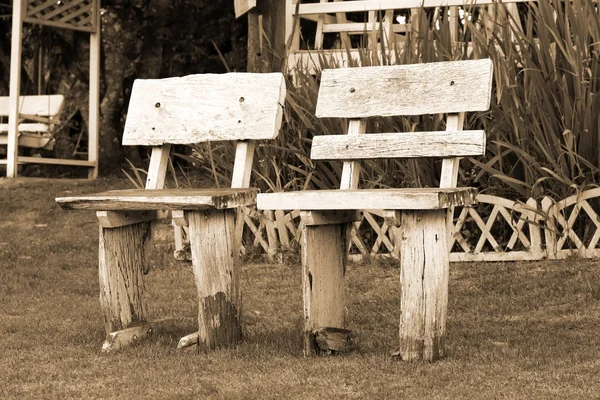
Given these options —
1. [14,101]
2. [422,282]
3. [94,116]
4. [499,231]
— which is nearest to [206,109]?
[422,282]

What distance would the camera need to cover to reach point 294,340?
193 inches

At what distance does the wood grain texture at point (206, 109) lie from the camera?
4996mm

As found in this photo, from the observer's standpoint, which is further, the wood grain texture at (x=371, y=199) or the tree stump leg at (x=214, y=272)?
the tree stump leg at (x=214, y=272)

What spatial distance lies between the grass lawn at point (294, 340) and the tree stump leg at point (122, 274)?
14 centimetres

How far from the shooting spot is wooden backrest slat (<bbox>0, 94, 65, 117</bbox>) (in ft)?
39.3

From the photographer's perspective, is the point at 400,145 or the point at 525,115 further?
the point at 525,115

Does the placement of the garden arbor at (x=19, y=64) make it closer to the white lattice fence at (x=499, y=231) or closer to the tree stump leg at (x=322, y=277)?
the white lattice fence at (x=499, y=231)

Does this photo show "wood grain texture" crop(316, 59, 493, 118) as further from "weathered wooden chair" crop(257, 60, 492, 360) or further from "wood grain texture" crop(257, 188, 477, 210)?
"wood grain texture" crop(257, 188, 477, 210)

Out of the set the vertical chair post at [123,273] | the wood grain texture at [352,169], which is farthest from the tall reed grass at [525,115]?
the vertical chair post at [123,273]

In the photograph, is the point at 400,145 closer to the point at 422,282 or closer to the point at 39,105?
the point at 422,282

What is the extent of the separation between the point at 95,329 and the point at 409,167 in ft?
7.52

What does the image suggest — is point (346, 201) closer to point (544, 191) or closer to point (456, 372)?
point (456, 372)

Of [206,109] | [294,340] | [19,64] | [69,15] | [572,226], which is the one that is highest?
[69,15]

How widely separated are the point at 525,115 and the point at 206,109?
2.19 meters
